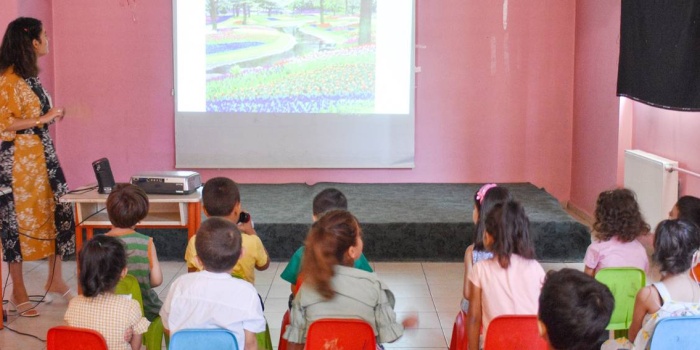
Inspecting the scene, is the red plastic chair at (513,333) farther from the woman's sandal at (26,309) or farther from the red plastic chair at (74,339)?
the woman's sandal at (26,309)

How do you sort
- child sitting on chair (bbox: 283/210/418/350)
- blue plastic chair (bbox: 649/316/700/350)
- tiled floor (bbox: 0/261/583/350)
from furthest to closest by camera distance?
tiled floor (bbox: 0/261/583/350), child sitting on chair (bbox: 283/210/418/350), blue plastic chair (bbox: 649/316/700/350)

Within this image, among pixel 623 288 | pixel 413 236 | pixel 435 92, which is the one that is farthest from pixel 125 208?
pixel 435 92

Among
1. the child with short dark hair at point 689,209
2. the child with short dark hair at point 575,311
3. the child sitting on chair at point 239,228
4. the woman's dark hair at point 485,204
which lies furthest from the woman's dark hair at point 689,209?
the child sitting on chair at point 239,228

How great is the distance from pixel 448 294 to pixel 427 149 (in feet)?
8.46

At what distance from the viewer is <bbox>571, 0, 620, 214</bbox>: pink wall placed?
640 cm

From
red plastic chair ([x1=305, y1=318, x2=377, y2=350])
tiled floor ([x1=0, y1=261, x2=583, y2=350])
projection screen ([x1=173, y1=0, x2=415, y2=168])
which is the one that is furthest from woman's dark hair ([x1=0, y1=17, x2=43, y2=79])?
projection screen ([x1=173, y1=0, x2=415, y2=168])

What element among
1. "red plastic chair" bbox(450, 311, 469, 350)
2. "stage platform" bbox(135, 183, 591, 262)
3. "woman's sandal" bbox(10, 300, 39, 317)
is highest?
"red plastic chair" bbox(450, 311, 469, 350)

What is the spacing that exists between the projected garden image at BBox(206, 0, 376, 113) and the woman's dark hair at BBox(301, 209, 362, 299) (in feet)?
14.8

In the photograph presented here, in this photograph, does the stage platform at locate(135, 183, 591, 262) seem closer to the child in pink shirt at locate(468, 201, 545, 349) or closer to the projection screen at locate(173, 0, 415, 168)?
the projection screen at locate(173, 0, 415, 168)

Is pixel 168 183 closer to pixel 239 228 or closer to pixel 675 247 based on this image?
pixel 239 228

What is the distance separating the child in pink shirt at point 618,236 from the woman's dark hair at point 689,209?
0.17 m

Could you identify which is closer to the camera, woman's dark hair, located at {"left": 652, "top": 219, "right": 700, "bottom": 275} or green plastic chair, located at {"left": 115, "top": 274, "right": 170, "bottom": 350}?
woman's dark hair, located at {"left": 652, "top": 219, "right": 700, "bottom": 275}

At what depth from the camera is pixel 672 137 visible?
5.54 meters

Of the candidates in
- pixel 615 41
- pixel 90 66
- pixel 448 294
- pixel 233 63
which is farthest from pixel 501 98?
pixel 90 66
